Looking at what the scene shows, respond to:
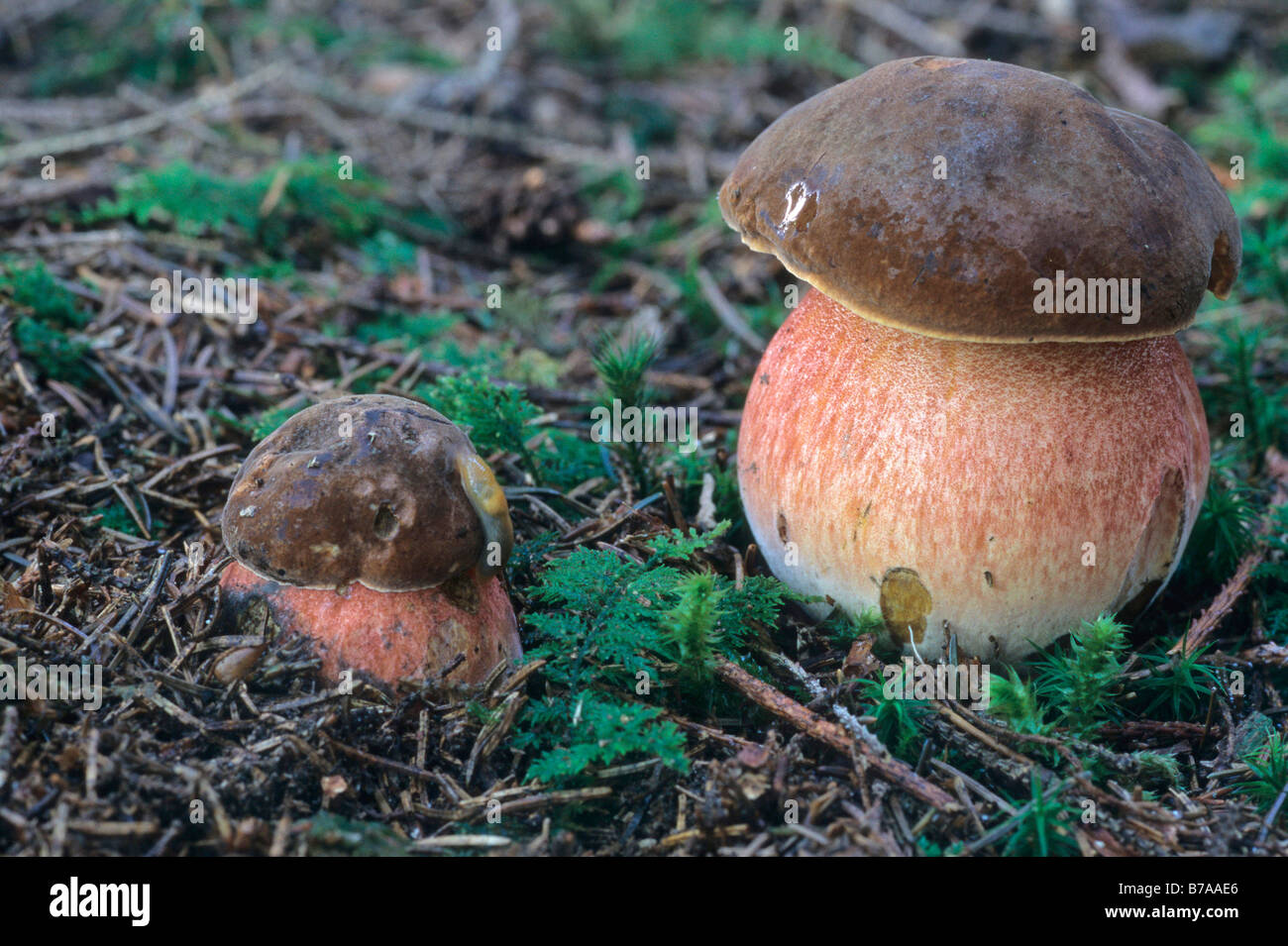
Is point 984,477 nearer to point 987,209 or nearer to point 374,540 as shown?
point 987,209

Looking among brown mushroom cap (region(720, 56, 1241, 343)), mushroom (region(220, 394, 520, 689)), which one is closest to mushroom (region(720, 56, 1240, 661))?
brown mushroom cap (region(720, 56, 1241, 343))

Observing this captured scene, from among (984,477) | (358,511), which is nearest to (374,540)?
(358,511)

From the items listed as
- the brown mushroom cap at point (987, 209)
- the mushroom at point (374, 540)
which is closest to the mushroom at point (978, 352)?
the brown mushroom cap at point (987, 209)

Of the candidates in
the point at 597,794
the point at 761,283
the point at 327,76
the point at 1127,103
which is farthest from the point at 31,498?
the point at 1127,103

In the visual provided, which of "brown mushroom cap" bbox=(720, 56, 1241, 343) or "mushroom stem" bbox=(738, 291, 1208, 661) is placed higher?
"brown mushroom cap" bbox=(720, 56, 1241, 343)

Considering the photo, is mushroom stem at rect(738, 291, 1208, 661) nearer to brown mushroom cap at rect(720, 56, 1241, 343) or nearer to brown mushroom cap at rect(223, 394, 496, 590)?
brown mushroom cap at rect(720, 56, 1241, 343)

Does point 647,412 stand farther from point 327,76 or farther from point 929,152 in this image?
point 327,76

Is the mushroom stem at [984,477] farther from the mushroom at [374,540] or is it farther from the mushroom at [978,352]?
the mushroom at [374,540]
